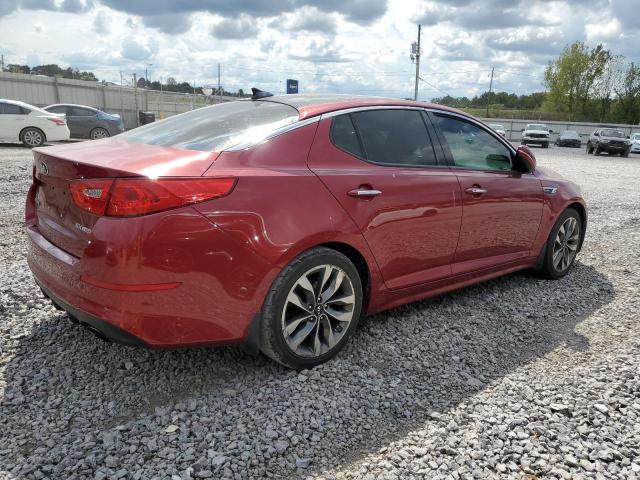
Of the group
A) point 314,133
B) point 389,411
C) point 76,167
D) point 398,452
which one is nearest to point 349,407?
point 389,411

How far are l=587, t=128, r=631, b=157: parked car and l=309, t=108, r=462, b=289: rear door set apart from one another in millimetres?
28915

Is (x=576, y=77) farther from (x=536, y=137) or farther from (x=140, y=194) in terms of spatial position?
(x=140, y=194)

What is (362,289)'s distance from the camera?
335 centimetres

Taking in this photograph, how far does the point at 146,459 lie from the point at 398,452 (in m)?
1.11

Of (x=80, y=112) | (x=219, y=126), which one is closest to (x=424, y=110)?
(x=219, y=126)

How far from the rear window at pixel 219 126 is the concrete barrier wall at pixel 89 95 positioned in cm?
1868

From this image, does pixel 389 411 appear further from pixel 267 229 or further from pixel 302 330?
pixel 267 229

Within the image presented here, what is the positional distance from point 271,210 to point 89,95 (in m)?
26.8

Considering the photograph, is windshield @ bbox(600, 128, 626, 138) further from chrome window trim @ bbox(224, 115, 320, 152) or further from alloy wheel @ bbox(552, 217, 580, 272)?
chrome window trim @ bbox(224, 115, 320, 152)

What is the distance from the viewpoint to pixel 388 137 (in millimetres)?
3520

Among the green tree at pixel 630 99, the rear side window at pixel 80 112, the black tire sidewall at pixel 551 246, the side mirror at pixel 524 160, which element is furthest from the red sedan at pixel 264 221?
the green tree at pixel 630 99

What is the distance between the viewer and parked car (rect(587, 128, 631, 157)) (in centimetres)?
2848

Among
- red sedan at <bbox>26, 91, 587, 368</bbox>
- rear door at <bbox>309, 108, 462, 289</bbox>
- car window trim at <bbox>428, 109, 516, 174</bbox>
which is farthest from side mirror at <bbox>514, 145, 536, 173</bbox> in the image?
rear door at <bbox>309, 108, 462, 289</bbox>

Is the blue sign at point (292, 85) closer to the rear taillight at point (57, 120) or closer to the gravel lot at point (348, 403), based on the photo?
the rear taillight at point (57, 120)
